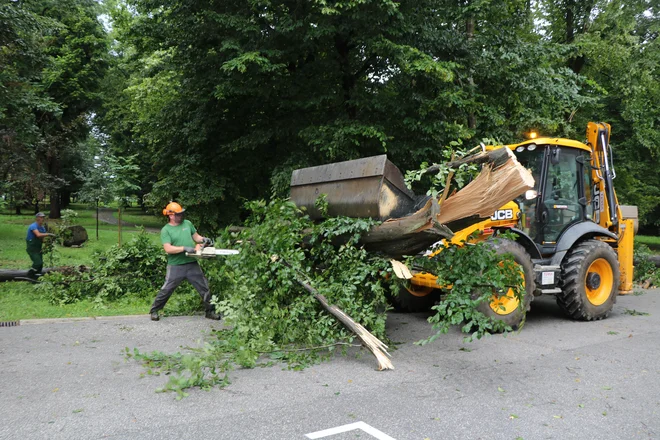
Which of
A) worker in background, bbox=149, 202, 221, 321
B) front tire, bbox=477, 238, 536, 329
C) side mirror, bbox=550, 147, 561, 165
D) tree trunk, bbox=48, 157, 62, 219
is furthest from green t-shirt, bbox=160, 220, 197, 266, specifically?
tree trunk, bbox=48, 157, 62, 219

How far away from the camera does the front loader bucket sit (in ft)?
20.6

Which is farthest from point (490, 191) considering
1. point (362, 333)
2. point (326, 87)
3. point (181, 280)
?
point (326, 87)

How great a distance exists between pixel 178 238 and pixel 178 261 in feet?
1.15

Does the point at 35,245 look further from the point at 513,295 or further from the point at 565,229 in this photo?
the point at 565,229

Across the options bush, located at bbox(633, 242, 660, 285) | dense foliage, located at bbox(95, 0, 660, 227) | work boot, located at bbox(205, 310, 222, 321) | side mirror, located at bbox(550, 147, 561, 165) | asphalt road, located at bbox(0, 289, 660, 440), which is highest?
dense foliage, located at bbox(95, 0, 660, 227)

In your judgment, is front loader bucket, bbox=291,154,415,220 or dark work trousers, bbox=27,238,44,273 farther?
dark work trousers, bbox=27,238,44,273

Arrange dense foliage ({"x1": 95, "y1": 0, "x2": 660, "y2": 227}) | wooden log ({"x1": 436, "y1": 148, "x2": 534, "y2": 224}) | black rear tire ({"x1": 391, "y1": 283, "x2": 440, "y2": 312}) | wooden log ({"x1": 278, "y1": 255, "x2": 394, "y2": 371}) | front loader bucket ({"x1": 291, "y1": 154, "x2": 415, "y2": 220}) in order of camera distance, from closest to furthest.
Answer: wooden log ({"x1": 436, "y1": 148, "x2": 534, "y2": 224}) → wooden log ({"x1": 278, "y1": 255, "x2": 394, "y2": 371}) → front loader bucket ({"x1": 291, "y1": 154, "x2": 415, "y2": 220}) → black rear tire ({"x1": 391, "y1": 283, "x2": 440, "y2": 312}) → dense foliage ({"x1": 95, "y1": 0, "x2": 660, "y2": 227})

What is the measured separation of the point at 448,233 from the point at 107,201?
18.0 m

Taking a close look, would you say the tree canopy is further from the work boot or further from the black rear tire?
the work boot

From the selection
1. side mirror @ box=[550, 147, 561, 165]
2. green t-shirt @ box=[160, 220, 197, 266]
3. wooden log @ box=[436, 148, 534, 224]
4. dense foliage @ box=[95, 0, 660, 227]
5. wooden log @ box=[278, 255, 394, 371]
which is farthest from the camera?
dense foliage @ box=[95, 0, 660, 227]

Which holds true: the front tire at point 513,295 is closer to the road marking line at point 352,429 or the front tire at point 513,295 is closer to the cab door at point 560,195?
the cab door at point 560,195

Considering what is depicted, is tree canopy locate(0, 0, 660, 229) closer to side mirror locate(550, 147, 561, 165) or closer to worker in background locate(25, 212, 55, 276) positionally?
worker in background locate(25, 212, 55, 276)

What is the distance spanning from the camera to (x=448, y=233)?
5867mm

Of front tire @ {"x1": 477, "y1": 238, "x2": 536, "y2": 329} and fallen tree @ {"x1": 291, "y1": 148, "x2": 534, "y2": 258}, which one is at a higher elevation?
fallen tree @ {"x1": 291, "y1": 148, "x2": 534, "y2": 258}
